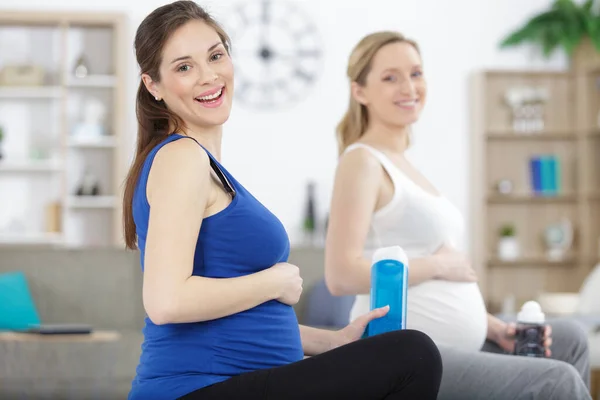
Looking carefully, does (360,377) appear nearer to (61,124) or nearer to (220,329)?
(220,329)

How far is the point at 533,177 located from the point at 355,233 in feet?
15.4

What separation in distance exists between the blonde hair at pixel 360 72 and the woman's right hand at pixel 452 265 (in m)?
0.37

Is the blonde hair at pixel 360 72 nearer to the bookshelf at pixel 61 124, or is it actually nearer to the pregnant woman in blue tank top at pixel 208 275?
the pregnant woman in blue tank top at pixel 208 275

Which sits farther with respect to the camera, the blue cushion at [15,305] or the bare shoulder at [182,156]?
the blue cushion at [15,305]

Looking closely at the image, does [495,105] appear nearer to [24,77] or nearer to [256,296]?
[24,77]

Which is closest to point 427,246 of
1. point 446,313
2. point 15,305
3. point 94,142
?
point 446,313

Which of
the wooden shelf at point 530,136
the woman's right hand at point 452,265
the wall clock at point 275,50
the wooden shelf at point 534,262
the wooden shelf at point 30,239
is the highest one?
the wall clock at point 275,50

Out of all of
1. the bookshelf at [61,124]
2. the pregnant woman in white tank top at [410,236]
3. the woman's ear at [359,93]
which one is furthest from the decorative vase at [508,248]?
the woman's ear at [359,93]

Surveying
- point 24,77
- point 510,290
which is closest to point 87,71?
point 24,77

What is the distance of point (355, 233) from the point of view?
2053 mm

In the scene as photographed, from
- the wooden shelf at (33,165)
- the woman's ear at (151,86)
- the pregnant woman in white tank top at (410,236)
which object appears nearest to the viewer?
the woman's ear at (151,86)

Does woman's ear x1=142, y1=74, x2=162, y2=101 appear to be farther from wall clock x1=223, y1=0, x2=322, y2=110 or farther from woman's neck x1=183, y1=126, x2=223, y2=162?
wall clock x1=223, y1=0, x2=322, y2=110

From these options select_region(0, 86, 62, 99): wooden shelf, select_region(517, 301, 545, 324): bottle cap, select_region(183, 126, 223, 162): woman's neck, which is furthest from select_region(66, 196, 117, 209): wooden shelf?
select_region(183, 126, 223, 162): woman's neck

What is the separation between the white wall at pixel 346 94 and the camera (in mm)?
6504
